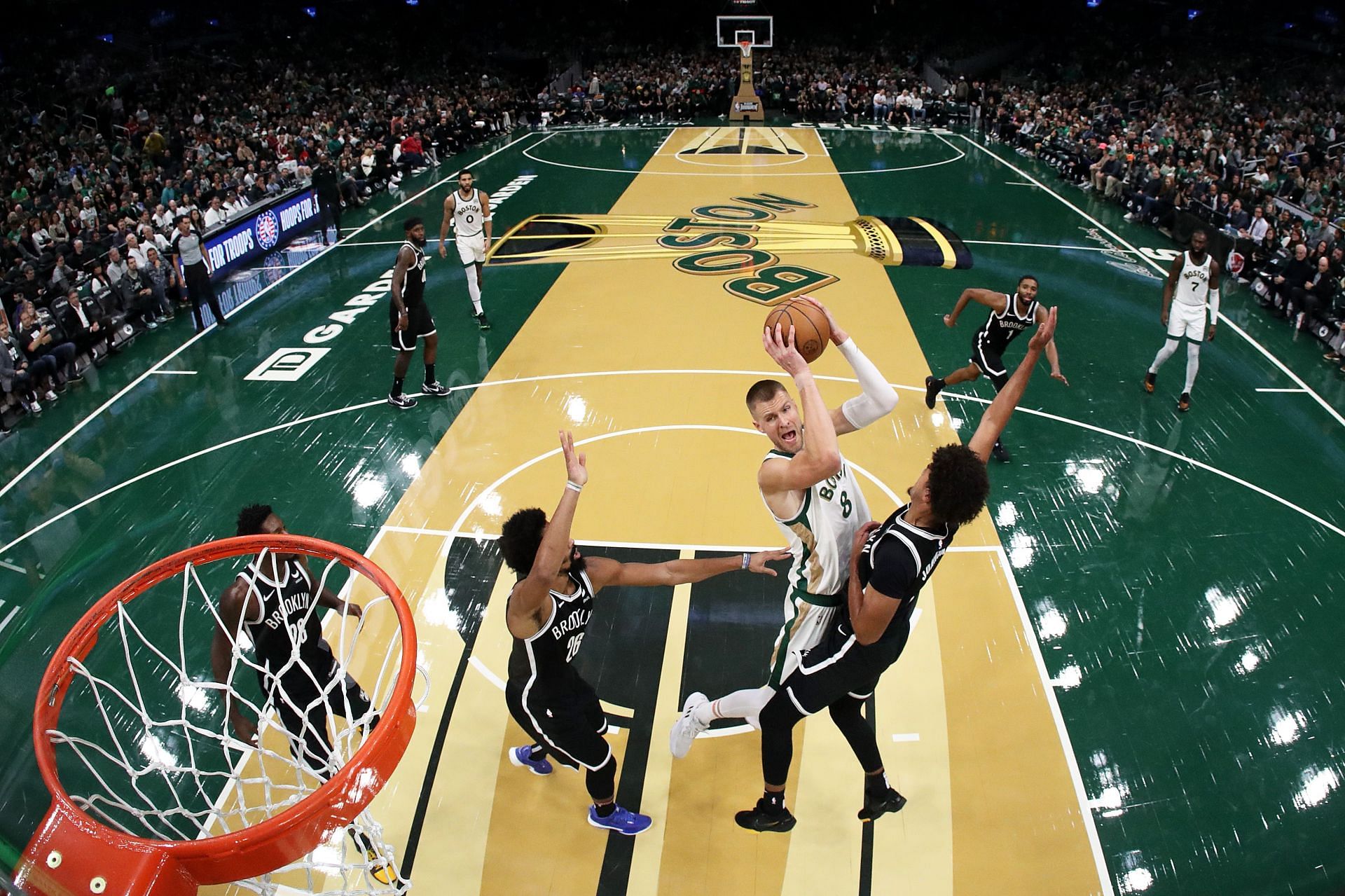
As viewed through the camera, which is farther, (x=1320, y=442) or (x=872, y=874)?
(x=1320, y=442)

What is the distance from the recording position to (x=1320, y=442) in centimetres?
824

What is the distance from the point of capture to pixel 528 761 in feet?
16.0

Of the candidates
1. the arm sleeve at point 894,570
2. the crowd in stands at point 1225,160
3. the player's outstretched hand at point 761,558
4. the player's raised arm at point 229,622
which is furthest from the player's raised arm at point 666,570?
the crowd in stands at point 1225,160

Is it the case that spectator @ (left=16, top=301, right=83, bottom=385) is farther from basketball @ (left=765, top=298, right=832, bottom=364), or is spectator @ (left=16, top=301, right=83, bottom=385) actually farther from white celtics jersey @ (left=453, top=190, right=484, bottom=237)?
basketball @ (left=765, top=298, right=832, bottom=364)

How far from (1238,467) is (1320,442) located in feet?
3.85

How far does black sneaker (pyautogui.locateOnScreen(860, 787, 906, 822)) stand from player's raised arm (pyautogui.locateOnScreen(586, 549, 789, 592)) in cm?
136

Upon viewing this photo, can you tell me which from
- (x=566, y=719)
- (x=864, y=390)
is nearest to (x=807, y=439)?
(x=864, y=390)

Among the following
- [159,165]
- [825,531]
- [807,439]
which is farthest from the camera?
[159,165]

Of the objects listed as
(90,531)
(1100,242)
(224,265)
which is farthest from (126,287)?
(1100,242)

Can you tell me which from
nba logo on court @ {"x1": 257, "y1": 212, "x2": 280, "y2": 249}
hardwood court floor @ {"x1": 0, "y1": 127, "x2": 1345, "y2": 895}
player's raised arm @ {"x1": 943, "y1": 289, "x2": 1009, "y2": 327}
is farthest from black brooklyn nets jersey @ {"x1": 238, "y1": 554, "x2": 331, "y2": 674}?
nba logo on court @ {"x1": 257, "y1": 212, "x2": 280, "y2": 249}

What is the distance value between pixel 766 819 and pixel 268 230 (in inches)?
510

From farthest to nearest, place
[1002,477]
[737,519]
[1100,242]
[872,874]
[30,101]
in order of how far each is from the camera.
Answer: [30,101] → [1100,242] → [1002,477] → [737,519] → [872,874]

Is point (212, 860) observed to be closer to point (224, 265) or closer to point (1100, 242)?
point (224, 265)

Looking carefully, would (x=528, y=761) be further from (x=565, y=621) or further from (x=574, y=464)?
(x=574, y=464)
